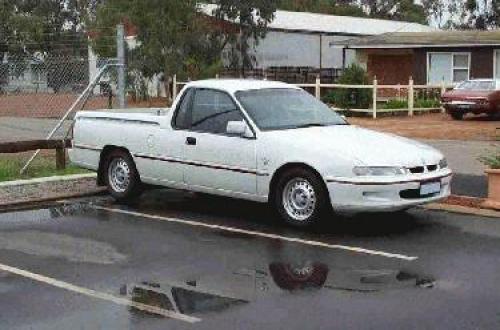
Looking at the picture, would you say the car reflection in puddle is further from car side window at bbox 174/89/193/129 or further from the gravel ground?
the gravel ground

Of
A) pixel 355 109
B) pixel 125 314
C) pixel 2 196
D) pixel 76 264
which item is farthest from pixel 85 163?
pixel 355 109

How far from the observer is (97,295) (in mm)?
6203

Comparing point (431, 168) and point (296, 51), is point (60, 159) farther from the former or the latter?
point (296, 51)

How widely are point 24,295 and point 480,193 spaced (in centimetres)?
675

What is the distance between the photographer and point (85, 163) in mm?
11141

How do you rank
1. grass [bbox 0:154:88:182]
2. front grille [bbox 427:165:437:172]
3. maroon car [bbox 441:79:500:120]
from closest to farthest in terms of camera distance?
front grille [bbox 427:165:437:172] < grass [bbox 0:154:88:182] < maroon car [bbox 441:79:500:120]

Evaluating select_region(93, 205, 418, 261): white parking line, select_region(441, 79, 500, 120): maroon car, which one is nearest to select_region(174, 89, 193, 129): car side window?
select_region(93, 205, 418, 261): white parking line

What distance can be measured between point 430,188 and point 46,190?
5.33 meters

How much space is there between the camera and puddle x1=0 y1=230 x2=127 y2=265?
7500mm

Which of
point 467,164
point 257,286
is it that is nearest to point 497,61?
point 467,164

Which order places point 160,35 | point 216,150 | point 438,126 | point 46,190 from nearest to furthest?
1. point 216,150
2. point 46,190
3. point 438,126
4. point 160,35

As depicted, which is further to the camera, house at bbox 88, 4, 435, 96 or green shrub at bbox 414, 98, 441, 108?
house at bbox 88, 4, 435, 96

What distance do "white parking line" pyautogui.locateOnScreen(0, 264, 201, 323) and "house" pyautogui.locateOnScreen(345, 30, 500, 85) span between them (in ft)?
94.9

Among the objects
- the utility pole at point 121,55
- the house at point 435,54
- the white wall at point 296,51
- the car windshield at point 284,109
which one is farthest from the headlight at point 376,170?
the white wall at point 296,51
